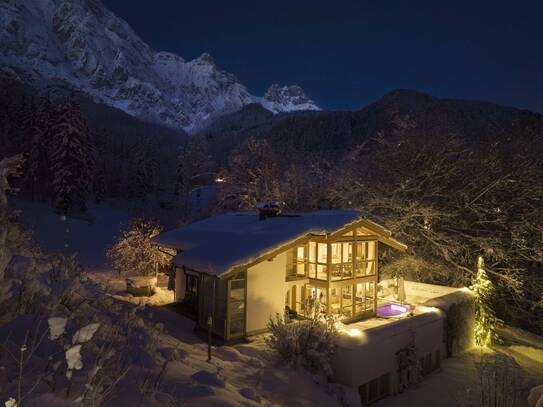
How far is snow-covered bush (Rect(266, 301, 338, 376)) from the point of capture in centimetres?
1103

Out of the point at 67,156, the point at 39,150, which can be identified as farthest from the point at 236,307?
the point at 39,150

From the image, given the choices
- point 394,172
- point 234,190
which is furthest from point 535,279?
point 234,190

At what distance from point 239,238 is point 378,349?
6.70m

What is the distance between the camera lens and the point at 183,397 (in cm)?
552

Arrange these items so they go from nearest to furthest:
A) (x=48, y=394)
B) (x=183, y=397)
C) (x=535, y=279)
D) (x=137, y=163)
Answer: (x=48, y=394)
(x=183, y=397)
(x=535, y=279)
(x=137, y=163)

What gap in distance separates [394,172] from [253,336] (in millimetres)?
16111

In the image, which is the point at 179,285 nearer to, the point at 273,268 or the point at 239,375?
the point at 273,268

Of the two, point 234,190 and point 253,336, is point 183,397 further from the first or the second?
point 234,190

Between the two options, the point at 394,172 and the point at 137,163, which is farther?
the point at 137,163

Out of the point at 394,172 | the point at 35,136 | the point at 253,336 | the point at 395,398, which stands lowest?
the point at 395,398

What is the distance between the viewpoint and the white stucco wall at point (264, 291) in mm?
13844

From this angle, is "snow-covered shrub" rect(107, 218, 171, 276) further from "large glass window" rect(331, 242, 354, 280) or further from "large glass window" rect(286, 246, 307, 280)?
"large glass window" rect(331, 242, 354, 280)

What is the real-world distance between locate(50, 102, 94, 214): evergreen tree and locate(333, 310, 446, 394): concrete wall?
118ft

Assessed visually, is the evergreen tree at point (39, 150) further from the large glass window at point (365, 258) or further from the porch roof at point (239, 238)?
the large glass window at point (365, 258)
